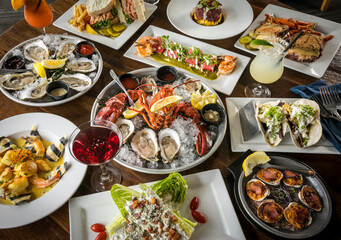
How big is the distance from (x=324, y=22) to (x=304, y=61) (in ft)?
2.17

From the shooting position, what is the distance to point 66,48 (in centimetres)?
212

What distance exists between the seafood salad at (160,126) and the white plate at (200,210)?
0.56 ft

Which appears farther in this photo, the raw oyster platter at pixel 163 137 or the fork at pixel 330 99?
the fork at pixel 330 99

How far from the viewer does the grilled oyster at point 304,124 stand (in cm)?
162

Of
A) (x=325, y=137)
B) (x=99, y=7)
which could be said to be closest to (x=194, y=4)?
(x=99, y=7)

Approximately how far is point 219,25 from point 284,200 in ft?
5.66

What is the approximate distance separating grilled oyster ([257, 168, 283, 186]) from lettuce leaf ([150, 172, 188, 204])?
1.56ft

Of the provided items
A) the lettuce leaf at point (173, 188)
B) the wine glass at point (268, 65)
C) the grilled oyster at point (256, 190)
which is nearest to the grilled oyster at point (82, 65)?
the lettuce leaf at point (173, 188)

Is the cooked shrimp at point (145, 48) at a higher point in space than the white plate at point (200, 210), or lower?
higher

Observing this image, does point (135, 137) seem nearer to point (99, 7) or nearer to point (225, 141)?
point (225, 141)

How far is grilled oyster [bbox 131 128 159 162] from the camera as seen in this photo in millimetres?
1550

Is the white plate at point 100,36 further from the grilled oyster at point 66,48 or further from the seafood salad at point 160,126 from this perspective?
the seafood salad at point 160,126

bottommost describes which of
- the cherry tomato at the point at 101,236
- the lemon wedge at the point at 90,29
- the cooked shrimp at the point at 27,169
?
the cherry tomato at the point at 101,236

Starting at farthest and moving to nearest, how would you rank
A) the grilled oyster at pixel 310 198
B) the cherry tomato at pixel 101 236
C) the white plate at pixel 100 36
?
the white plate at pixel 100 36, the grilled oyster at pixel 310 198, the cherry tomato at pixel 101 236
